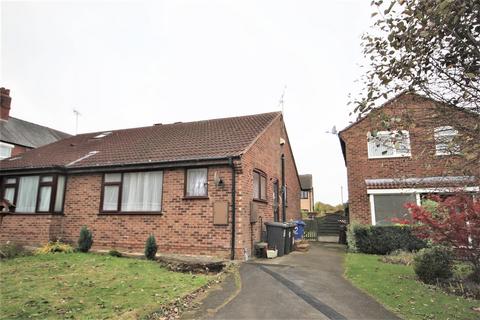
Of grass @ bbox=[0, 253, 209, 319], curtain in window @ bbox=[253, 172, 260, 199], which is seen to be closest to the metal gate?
curtain in window @ bbox=[253, 172, 260, 199]

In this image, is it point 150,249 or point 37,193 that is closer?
point 150,249

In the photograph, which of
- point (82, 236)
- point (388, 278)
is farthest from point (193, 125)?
point (388, 278)

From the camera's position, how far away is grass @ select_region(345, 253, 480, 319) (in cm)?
585

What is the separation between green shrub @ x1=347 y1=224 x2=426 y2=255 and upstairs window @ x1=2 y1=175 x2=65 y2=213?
1255cm

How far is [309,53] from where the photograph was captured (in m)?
8.27

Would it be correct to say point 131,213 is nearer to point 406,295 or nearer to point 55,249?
point 55,249

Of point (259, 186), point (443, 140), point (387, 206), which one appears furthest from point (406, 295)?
point (387, 206)

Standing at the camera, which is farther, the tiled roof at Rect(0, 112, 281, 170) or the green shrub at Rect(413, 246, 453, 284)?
the tiled roof at Rect(0, 112, 281, 170)

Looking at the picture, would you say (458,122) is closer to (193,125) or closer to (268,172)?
(268,172)

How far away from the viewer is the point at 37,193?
13938 mm

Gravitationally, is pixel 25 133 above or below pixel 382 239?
above

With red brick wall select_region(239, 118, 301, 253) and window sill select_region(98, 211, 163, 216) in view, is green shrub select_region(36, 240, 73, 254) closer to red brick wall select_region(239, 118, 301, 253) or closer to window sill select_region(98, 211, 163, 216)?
window sill select_region(98, 211, 163, 216)

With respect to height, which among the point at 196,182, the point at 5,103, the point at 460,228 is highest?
the point at 5,103

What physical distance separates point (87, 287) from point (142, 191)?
5544 millimetres
